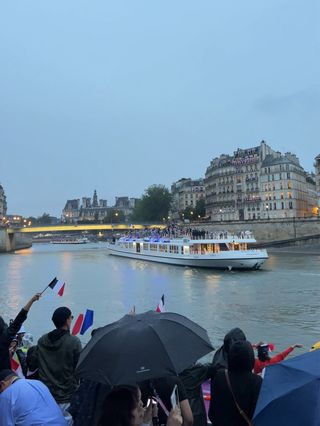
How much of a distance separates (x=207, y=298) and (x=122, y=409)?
23.2 metres

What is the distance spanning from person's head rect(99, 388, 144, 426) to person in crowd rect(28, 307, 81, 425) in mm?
2217

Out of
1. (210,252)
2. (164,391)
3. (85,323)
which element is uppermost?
(164,391)

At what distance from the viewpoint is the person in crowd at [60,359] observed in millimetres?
5145

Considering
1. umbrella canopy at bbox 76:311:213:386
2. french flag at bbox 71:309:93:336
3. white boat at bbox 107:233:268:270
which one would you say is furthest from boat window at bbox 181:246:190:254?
umbrella canopy at bbox 76:311:213:386

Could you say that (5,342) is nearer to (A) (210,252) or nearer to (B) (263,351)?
(B) (263,351)

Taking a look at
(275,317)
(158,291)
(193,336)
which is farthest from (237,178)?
(193,336)

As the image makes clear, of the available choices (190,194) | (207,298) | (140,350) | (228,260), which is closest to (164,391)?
(140,350)

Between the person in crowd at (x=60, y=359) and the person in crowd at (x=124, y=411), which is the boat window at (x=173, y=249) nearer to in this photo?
the person in crowd at (x=60, y=359)

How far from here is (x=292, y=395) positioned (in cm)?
290

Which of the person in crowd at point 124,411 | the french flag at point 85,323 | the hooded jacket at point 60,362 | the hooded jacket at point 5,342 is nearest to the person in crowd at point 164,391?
the person in crowd at point 124,411

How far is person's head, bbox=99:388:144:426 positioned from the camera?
114 inches

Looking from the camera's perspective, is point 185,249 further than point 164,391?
Yes

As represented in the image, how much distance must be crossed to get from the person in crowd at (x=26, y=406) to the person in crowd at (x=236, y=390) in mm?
1348

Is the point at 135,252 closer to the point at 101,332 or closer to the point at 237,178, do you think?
the point at 237,178
